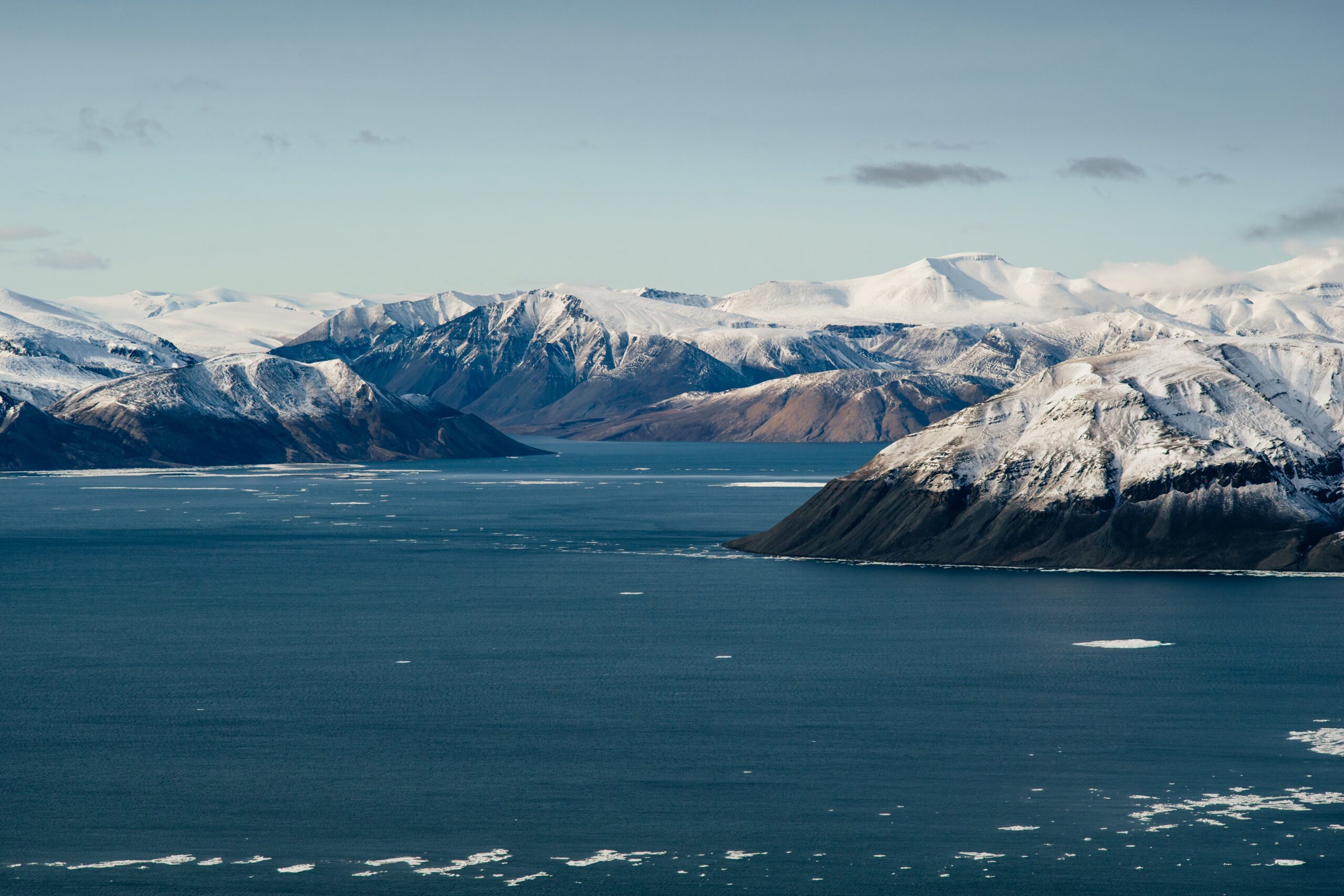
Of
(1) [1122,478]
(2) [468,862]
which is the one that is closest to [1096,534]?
(1) [1122,478]

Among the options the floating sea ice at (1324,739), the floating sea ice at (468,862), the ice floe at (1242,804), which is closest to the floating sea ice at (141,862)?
the floating sea ice at (468,862)

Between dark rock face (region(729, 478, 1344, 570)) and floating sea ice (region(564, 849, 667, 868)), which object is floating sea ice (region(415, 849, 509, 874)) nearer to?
floating sea ice (region(564, 849, 667, 868))

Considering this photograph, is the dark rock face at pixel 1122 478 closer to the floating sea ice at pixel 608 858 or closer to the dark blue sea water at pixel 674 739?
the dark blue sea water at pixel 674 739

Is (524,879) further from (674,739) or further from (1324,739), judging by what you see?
(1324,739)

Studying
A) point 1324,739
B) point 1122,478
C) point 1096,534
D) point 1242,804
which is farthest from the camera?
point 1122,478

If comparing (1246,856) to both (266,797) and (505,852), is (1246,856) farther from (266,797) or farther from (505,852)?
(266,797)
